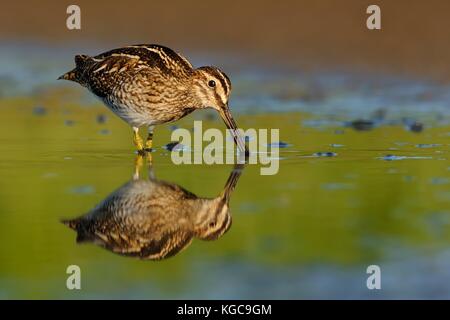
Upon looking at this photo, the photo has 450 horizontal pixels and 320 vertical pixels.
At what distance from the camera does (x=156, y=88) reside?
12.3 m

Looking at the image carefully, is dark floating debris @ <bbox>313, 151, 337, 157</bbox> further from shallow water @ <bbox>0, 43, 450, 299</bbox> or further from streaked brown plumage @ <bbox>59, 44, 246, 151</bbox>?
streaked brown plumage @ <bbox>59, 44, 246, 151</bbox>

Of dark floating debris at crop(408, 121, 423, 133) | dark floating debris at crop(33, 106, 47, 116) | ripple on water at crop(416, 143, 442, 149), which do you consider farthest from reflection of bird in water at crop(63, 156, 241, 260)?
dark floating debris at crop(33, 106, 47, 116)

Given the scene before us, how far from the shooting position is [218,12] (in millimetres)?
21312

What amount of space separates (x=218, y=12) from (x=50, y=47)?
3516mm

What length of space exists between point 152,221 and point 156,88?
4091mm

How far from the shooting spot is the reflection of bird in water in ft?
25.9

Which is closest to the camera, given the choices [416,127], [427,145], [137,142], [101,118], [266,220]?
[266,220]

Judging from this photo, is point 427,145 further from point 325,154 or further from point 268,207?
point 268,207

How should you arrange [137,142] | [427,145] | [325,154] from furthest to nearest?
[137,142] → [427,145] → [325,154]

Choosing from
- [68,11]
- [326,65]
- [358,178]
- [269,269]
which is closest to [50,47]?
[68,11]

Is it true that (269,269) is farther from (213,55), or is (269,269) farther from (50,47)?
(50,47)

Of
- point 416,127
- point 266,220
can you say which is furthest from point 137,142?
point 266,220

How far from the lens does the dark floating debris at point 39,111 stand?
610 inches

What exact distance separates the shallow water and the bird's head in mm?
678
